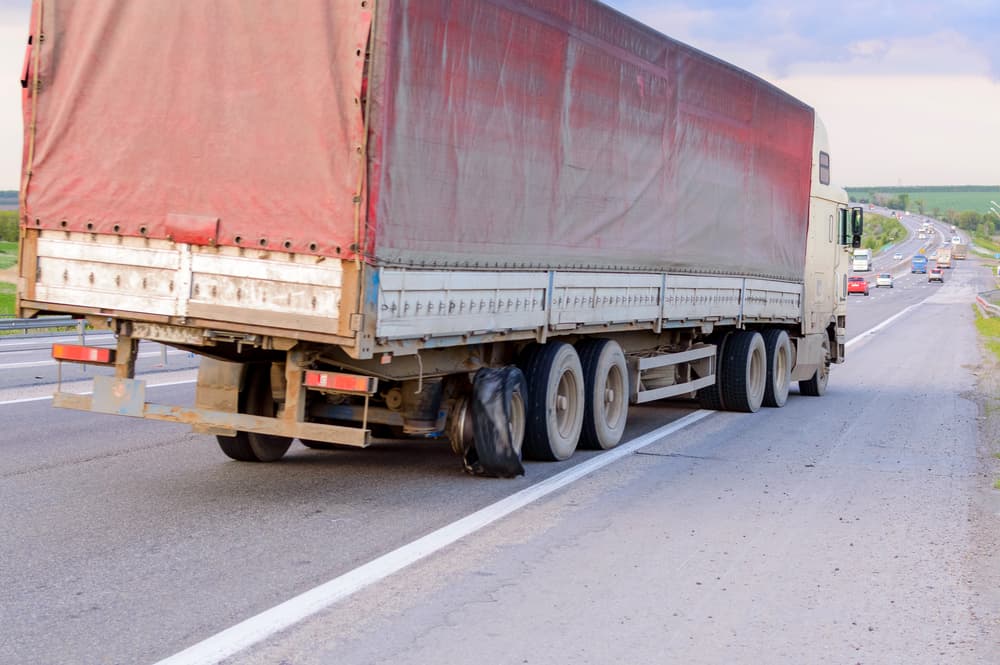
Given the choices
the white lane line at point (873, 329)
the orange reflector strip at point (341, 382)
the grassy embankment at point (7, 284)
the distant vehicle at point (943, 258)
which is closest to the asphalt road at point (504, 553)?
the orange reflector strip at point (341, 382)

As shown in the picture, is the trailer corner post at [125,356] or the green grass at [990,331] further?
the green grass at [990,331]

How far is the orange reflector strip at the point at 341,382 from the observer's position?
796 centimetres

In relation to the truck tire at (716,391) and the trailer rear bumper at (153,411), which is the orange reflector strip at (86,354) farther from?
the truck tire at (716,391)

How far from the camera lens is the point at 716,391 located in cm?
1559

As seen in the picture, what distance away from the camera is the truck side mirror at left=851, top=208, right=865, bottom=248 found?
1888 centimetres

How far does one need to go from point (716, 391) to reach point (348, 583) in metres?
9.97

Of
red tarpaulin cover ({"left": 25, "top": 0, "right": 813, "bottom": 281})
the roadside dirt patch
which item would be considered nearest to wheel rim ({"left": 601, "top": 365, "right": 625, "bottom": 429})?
red tarpaulin cover ({"left": 25, "top": 0, "right": 813, "bottom": 281})

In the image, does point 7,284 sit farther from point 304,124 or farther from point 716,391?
point 304,124

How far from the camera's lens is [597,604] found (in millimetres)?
6152

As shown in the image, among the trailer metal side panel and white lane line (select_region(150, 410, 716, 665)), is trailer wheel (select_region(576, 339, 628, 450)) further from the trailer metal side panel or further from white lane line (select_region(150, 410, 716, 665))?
white lane line (select_region(150, 410, 716, 665))

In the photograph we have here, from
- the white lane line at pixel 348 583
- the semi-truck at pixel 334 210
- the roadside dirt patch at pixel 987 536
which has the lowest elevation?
the white lane line at pixel 348 583

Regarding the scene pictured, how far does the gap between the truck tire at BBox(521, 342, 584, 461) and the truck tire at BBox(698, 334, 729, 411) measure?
5008 millimetres

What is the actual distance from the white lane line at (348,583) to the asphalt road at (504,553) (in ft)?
0.24

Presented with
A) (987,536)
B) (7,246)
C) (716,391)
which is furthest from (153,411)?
(7,246)
